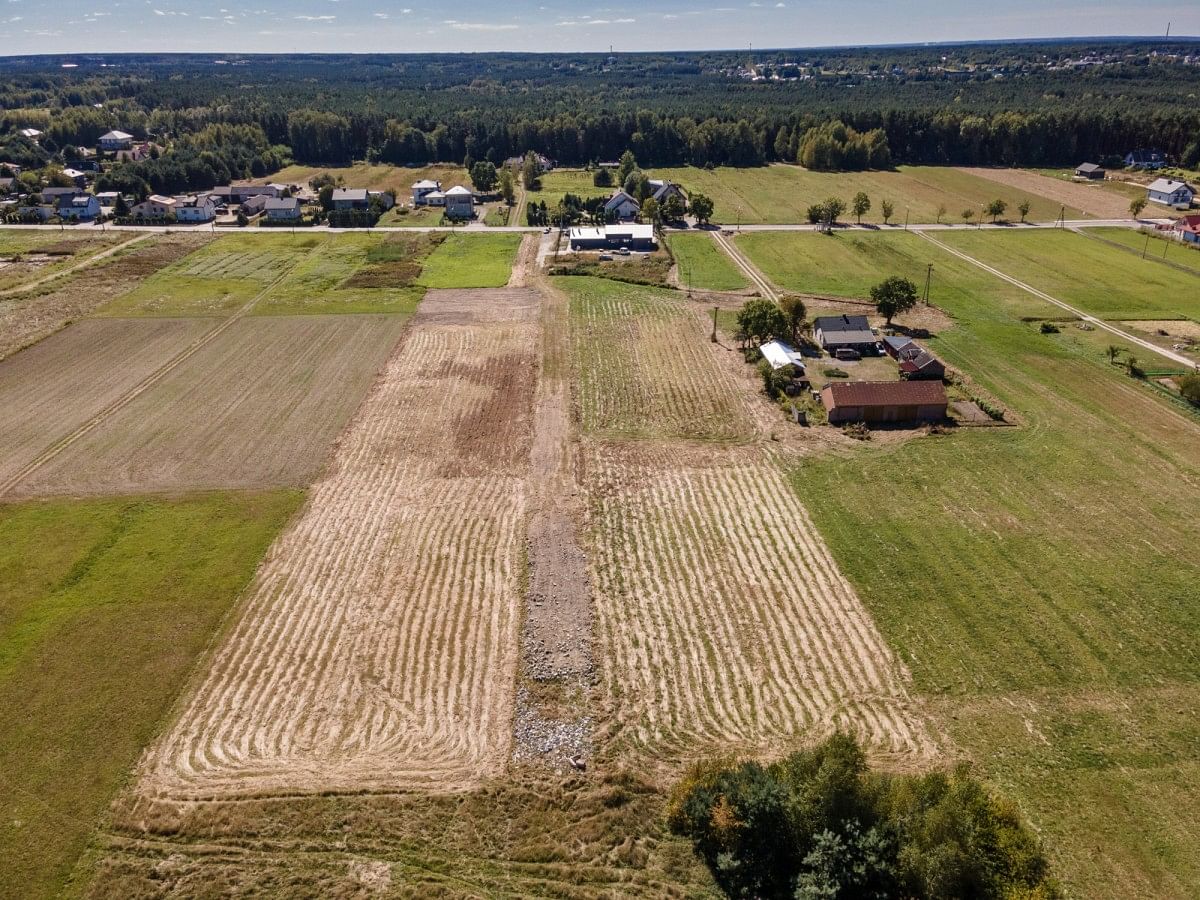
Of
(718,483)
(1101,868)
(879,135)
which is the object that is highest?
(879,135)

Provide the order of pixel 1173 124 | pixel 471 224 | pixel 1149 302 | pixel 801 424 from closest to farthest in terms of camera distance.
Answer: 1. pixel 801 424
2. pixel 1149 302
3. pixel 471 224
4. pixel 1173 124

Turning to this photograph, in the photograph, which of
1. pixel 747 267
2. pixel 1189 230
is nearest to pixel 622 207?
pixel 747 267

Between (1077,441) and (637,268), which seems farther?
(637,268)

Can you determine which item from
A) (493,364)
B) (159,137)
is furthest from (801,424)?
(159,137)

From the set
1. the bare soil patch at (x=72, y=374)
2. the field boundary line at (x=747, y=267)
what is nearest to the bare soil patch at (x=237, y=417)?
the bare soil patch at (x=72, y=374)

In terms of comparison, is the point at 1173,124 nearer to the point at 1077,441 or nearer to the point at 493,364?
the point at 1077,441

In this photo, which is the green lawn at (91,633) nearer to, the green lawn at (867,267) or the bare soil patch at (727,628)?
the bare soil patch at (727,628)

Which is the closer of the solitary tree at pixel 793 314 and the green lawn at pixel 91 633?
the green lawn at pixel 91 633

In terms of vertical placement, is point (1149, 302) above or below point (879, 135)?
below
